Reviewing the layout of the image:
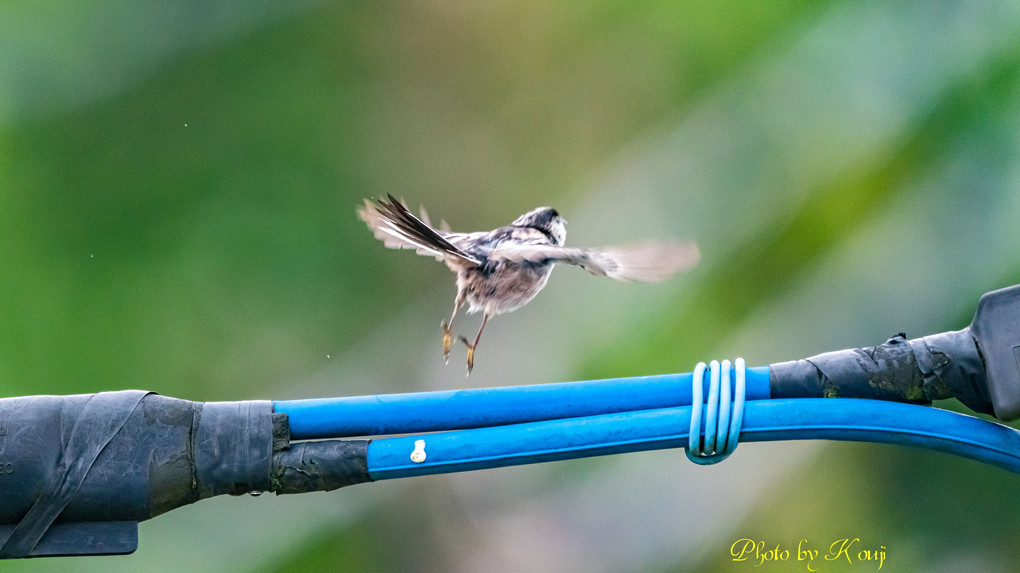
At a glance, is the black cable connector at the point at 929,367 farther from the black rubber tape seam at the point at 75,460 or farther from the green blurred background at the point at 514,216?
the green blurred background at the point at 514,216

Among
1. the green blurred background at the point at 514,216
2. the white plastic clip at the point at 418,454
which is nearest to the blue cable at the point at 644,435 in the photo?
the white plastic clip at the point at 418,454

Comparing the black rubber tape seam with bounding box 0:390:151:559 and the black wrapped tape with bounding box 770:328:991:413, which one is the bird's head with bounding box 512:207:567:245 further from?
the black rubber tape seam with bounding box 0:390:151:559

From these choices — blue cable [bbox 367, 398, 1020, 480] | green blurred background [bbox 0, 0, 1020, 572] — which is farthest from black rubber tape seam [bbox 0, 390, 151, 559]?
green blurred background [bbox 0, 0, 1020, 572]

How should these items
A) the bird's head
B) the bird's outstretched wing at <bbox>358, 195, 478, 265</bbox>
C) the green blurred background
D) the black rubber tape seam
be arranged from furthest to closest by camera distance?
the green blurred background, the bird's head, the bird's outstretched wing at <bbox>358, 195, 478, 265</bbox>, the black rubber tape seam

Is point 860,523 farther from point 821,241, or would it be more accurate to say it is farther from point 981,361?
point 981,361

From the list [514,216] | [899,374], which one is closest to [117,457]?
[899,374]

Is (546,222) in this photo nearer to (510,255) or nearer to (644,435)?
(510,255)
